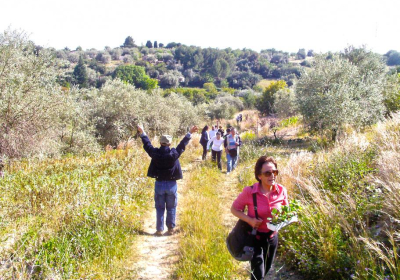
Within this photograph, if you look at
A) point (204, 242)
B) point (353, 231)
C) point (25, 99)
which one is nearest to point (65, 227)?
point (204, 242)

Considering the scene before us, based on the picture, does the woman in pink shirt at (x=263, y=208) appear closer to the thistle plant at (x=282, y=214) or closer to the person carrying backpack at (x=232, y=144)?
the thistle plant at (x=282, y=214)

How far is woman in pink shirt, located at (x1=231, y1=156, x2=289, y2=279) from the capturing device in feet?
9.57

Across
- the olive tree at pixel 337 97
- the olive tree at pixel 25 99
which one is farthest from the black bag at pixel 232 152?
the olive tree at pixel 25 99

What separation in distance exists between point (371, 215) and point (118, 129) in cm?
1613

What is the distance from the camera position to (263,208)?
292 centimetres

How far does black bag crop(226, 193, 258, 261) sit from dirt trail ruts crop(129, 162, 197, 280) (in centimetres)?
128

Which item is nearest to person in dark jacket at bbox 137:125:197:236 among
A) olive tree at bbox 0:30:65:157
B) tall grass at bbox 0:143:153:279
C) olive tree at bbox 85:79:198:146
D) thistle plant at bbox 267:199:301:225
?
tall grass at bbox 0:143:153:279

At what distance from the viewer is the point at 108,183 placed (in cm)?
623

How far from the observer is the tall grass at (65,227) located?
3.28 meters

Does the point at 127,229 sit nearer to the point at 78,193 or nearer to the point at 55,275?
the point at 78,193

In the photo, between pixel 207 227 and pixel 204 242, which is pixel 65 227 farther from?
pixel 207 227

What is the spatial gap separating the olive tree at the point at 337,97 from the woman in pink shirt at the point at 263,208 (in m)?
11.2

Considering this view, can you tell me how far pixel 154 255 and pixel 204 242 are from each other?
859mm

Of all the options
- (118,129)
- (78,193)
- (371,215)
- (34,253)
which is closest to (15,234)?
(34,253)
